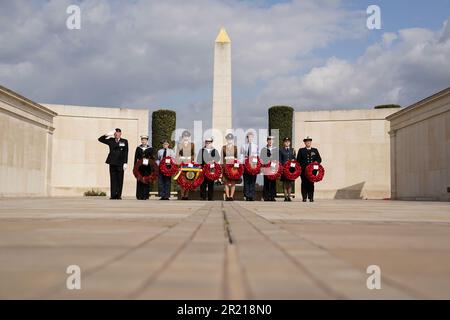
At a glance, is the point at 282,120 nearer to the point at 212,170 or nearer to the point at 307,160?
the point at 307,160

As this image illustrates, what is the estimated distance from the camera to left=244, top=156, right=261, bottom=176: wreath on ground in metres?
16.5

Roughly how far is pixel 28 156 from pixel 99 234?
1894cm

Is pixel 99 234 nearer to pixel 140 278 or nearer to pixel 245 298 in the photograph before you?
pixel 140 278

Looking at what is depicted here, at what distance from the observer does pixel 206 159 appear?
1686 centimetres

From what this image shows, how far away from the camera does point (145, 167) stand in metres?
16.5

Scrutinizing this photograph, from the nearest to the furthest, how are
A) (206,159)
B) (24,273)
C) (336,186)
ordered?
(24,273) < (206,159) < (336,186)

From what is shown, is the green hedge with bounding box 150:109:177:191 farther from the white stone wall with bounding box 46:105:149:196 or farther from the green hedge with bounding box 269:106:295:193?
the green hedge with bounding box 269:106:295:193

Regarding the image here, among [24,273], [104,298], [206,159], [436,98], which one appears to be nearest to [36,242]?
[24,273]

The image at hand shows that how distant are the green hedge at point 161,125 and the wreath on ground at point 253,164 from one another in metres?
15.6

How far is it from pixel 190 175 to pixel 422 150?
10287 millimetres

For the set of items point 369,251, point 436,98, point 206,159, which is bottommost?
point 369,251

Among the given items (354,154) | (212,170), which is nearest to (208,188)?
(212,170)

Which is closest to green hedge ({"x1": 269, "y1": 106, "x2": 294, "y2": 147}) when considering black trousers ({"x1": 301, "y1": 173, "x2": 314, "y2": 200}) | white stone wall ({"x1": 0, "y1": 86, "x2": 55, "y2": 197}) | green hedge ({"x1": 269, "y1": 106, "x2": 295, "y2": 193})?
green hedge ({"x1": 269, "y1": 106, "x2": 295, "y2": 193})

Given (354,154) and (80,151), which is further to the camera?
(354,154)
